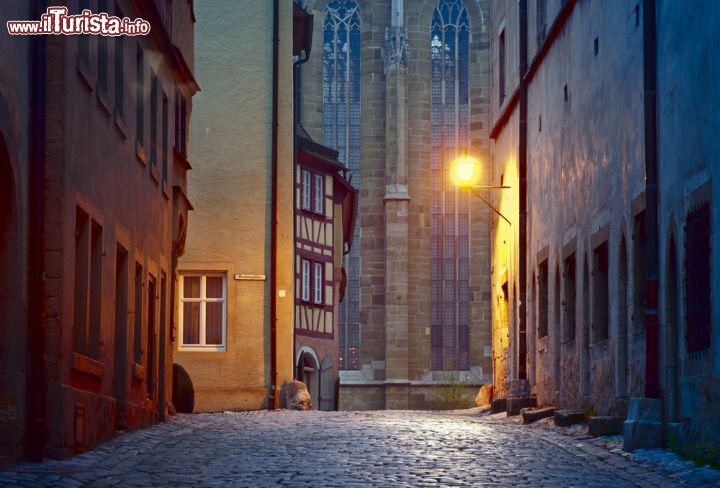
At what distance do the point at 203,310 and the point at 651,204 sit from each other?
17293mm

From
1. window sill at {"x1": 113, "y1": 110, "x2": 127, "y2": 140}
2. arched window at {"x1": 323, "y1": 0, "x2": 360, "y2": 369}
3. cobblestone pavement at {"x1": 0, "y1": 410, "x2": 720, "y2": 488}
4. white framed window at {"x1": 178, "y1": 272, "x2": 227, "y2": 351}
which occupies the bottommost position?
cobblestone pavement at {"x1": 0, "y1": 410, "x2": 720, "y2": 488}

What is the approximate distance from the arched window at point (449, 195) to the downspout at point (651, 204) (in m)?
43.0

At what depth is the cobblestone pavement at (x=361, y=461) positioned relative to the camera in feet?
36.5

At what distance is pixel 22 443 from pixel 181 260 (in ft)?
63.3

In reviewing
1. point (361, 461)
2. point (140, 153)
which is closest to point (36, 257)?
point (361, 461)

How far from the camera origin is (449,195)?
60.0 meters

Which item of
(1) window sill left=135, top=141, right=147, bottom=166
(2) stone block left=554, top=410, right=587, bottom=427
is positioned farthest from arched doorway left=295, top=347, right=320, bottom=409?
(1) window sill left=135, top=141, right=147, bottom=166

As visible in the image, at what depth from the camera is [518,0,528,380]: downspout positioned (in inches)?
1086

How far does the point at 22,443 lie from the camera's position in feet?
40.6

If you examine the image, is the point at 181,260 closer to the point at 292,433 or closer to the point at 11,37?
the point at 292,433

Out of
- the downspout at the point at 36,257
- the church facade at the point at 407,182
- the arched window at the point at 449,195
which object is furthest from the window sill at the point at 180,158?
the arched window at the point at 449,195

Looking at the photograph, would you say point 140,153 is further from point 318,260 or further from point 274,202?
point 318,260

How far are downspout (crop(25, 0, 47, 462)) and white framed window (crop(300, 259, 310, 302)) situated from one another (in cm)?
2672

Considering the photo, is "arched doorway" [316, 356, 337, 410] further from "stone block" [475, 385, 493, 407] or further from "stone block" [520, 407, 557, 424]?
"stone block" [520, 407, 557, 424]
